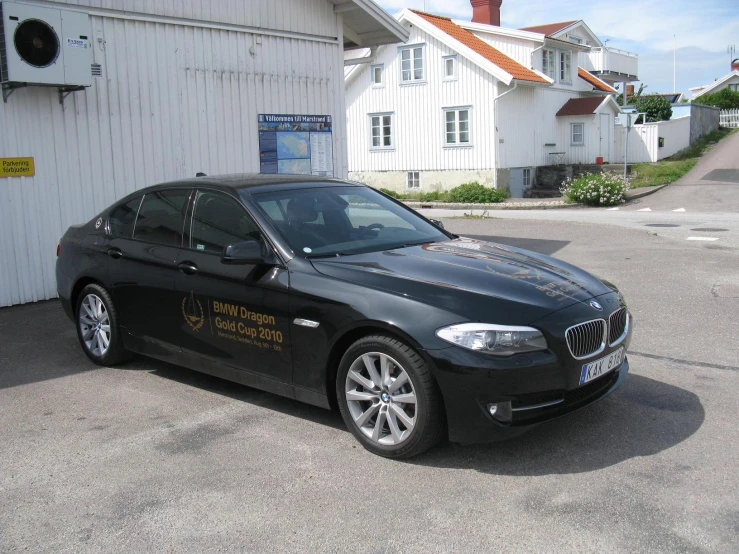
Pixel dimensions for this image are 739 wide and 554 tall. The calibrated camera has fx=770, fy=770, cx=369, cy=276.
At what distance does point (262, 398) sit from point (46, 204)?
17.6 ft

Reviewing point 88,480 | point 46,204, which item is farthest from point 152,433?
point 46,204

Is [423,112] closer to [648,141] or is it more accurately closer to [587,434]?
[648,141]

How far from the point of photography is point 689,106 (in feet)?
132

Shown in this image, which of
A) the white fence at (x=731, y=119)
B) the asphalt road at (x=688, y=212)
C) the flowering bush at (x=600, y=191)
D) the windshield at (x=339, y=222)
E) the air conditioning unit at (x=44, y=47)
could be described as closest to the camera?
the windshield at (x=339, y=222)

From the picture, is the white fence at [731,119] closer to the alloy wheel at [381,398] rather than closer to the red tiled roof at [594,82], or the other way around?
the red tiled roof at [594,82]

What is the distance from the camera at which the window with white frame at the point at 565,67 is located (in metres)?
34.4

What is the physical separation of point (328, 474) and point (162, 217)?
9.28ft

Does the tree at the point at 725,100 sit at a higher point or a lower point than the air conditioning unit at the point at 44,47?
higher

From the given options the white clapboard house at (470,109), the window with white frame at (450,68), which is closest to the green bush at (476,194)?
the white clapboard house at (470,109)

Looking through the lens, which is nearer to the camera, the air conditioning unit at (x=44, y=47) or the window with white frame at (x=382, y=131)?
the air conditioning unit at (x=44, y=47)

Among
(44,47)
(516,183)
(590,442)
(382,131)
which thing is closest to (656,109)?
(516,183)

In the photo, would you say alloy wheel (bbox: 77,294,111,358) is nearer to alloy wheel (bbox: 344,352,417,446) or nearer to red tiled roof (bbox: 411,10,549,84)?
alloy wheel (bbox: 344,352,417,446)

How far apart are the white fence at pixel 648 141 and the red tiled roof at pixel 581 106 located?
96.3 inches

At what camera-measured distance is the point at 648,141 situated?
35031 millimetres
